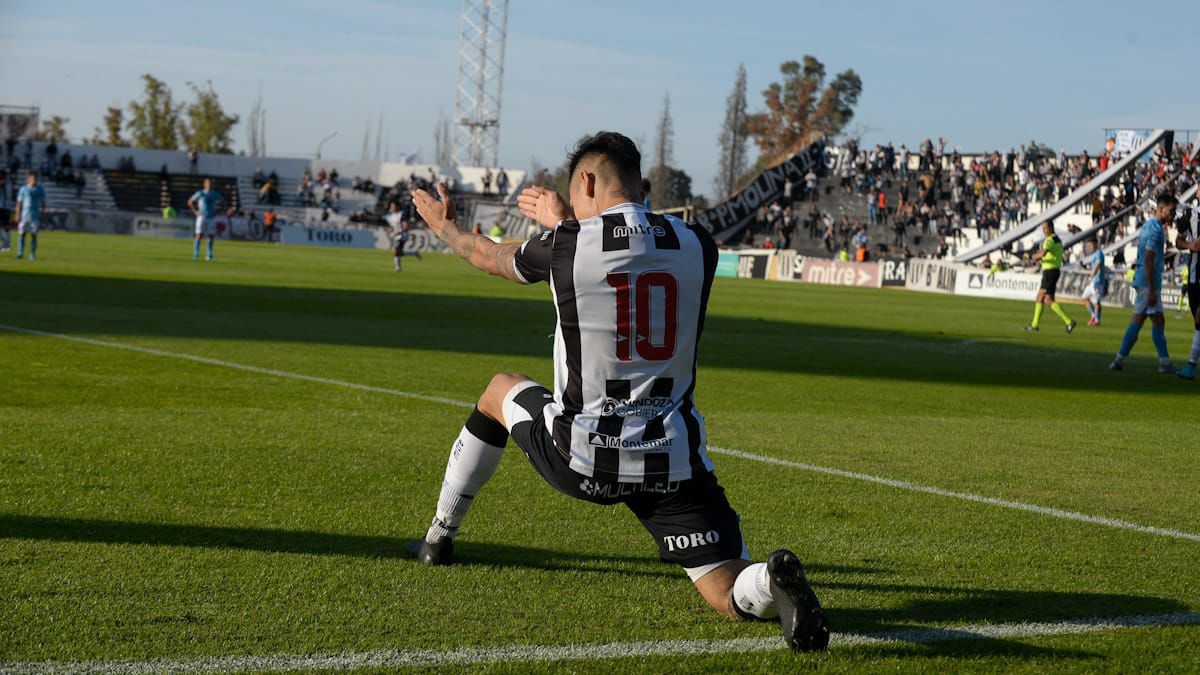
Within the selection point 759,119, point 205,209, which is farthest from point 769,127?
point 205,209

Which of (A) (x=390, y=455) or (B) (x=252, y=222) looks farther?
(B) (x=252, y=222)

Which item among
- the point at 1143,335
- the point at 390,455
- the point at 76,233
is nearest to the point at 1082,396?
the point at 390,455

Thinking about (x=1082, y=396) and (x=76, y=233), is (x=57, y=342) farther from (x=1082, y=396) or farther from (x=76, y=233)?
(x=76, y=233)

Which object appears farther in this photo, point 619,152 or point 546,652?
point 619,152

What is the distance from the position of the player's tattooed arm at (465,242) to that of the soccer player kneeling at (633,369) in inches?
5.4

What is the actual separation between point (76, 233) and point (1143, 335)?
173 ft

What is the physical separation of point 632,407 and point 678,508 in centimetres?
42

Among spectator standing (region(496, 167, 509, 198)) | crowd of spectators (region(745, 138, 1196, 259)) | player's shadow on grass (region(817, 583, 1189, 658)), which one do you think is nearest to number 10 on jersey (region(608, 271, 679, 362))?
player's shadow on grass (region(817, 583, 1189, 658))

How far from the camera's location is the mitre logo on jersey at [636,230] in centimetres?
475

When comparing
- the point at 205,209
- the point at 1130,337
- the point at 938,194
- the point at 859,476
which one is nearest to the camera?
the point at 859,476

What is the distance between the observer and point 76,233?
65625mm

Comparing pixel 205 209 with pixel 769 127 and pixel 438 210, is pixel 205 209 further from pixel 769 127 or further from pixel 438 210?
pixel 769 127

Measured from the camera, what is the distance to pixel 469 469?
5.52m

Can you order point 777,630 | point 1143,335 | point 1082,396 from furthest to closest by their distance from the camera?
point 1143,335 < point 1082,396 < point 777,630
